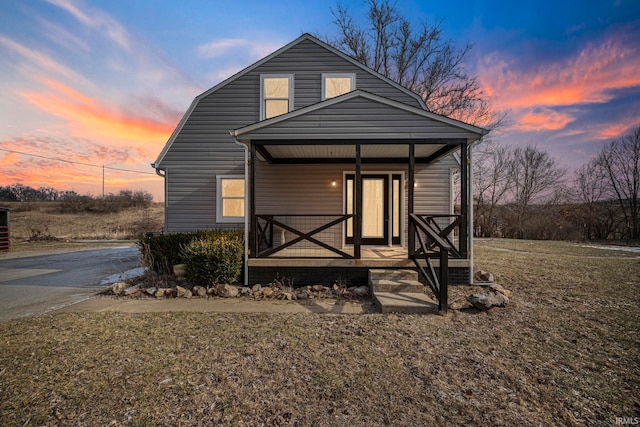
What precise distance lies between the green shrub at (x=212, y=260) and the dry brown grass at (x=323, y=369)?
51.8 inches

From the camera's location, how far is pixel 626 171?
1870 centimetres

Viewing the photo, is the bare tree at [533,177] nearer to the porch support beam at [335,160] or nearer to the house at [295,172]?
the house at [295,172]

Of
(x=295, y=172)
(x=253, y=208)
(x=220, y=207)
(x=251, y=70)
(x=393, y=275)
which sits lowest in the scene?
(x=393, y=275)

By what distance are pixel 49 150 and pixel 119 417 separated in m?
34.5

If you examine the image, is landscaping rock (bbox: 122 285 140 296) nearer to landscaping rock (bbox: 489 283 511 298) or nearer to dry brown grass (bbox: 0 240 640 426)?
dry brown grass (bbox: 0 240 640 426)

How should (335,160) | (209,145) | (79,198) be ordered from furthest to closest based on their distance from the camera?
1. (79,198)
2. (209,145)
3. (335,160)

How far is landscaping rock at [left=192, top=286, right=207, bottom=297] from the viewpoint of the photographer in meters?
5.17

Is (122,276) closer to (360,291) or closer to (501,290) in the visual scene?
(360,291)

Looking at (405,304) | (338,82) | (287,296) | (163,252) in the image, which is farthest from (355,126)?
(163,252)

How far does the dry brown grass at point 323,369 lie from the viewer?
2047 millimetres

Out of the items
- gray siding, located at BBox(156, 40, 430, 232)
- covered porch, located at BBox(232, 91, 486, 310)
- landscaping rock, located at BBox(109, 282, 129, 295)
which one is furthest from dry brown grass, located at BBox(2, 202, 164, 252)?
covered porch, located at BBox(232, 91, 486, 310)

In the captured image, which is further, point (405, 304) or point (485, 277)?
point (485, 277)

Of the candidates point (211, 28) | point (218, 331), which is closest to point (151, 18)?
point (211, 28)
